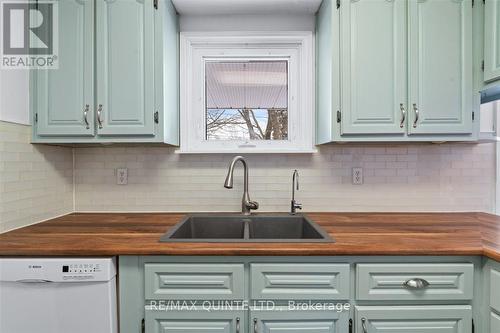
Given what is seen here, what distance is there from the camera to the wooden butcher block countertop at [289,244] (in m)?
1.22

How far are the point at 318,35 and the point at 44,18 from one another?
1639mm

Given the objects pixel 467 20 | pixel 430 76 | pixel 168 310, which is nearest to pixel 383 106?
pixel 430 76

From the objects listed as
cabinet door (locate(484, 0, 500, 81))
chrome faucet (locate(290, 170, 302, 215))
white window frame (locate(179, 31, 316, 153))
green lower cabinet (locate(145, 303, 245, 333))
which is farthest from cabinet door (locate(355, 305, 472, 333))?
cabinet door (locate(484, 0, 500, 81))

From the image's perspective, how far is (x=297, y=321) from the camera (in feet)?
4.14

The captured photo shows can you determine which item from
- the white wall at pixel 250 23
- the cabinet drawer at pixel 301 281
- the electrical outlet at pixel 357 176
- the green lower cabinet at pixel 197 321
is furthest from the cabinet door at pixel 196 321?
the white wall at pixel 250 23

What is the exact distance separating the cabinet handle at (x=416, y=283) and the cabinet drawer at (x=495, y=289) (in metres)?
0.25

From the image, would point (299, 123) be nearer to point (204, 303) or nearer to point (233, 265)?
point (233, 265)

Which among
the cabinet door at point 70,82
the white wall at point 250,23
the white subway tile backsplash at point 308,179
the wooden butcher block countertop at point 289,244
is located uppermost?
the white wall at point 250,23

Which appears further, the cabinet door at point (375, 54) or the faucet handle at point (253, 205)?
the faucet handle at point (253, 205)

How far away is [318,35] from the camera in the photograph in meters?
1.91

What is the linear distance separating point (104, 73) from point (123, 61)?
0.13 metres

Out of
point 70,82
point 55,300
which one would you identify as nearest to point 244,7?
point 70,82

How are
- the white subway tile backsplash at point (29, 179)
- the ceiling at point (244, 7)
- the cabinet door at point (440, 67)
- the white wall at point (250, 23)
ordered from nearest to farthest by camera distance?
the white subway tile backsplash at point (29, 179) → the cabinet door at point (440, 67) → the ceiling at point (244, 7) → the white wall at point (250, 23)

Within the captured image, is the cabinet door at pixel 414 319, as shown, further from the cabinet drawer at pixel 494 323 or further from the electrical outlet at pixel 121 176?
the electrical outlet at pixel 121 176
